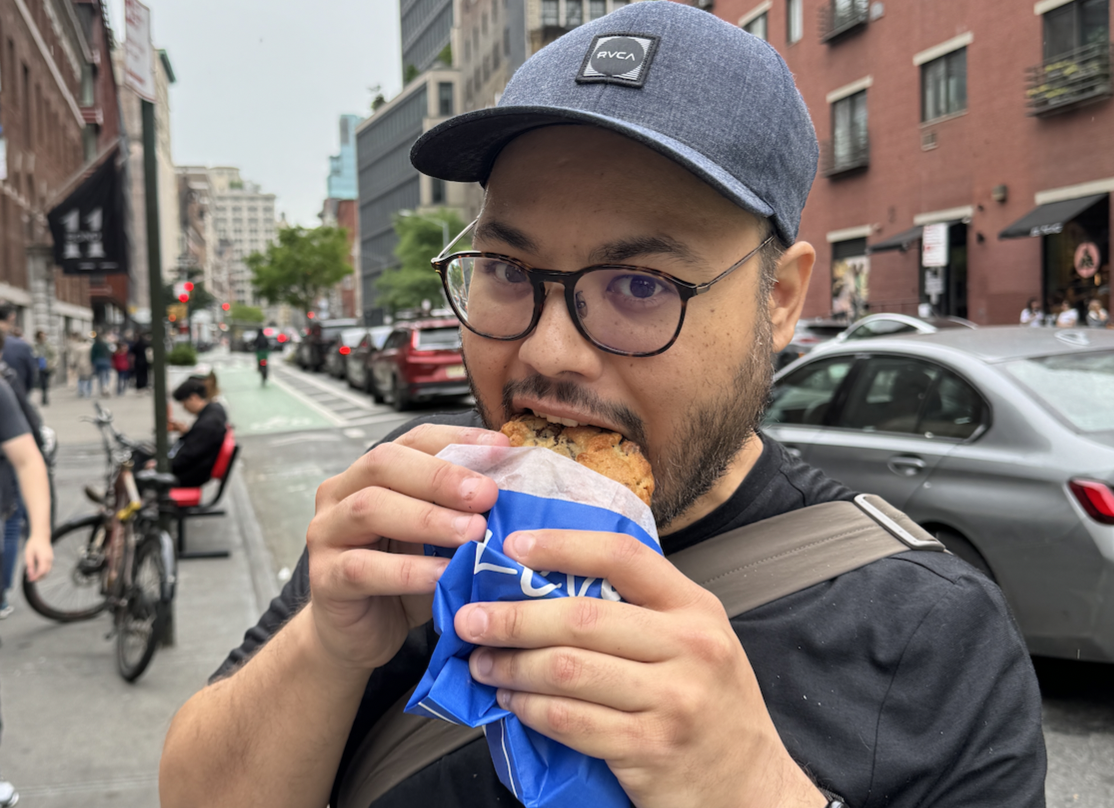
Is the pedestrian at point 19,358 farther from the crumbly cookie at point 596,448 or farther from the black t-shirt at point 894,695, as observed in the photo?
the black t-shirt at point 894,695

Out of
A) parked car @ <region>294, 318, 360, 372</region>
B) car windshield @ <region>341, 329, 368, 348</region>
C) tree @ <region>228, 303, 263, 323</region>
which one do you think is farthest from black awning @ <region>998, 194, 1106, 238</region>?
tree @ <region>228, 303, 263, 323</region>

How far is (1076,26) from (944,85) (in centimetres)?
422

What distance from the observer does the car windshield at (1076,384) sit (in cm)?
420

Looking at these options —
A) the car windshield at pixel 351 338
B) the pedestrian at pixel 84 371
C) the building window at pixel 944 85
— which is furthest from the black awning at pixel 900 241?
the pedestrian at pixel 84 371

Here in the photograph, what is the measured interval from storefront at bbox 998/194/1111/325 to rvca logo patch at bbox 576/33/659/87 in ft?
62.2

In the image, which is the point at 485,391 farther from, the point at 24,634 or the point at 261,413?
the point at 261,413

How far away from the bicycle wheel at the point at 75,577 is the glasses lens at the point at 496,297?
212 inches

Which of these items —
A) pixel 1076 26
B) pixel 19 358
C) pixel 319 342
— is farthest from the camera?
pixel 319 342

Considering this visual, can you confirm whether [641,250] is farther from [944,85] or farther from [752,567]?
[944,85]

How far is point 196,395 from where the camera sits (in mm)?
8367

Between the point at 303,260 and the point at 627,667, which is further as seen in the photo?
the point at 303,260

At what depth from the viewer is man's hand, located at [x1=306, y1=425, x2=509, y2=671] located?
1049 millimetres

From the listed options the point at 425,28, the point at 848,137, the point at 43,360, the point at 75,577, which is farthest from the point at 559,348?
the point at 425,28

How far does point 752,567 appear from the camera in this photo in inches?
53.6
